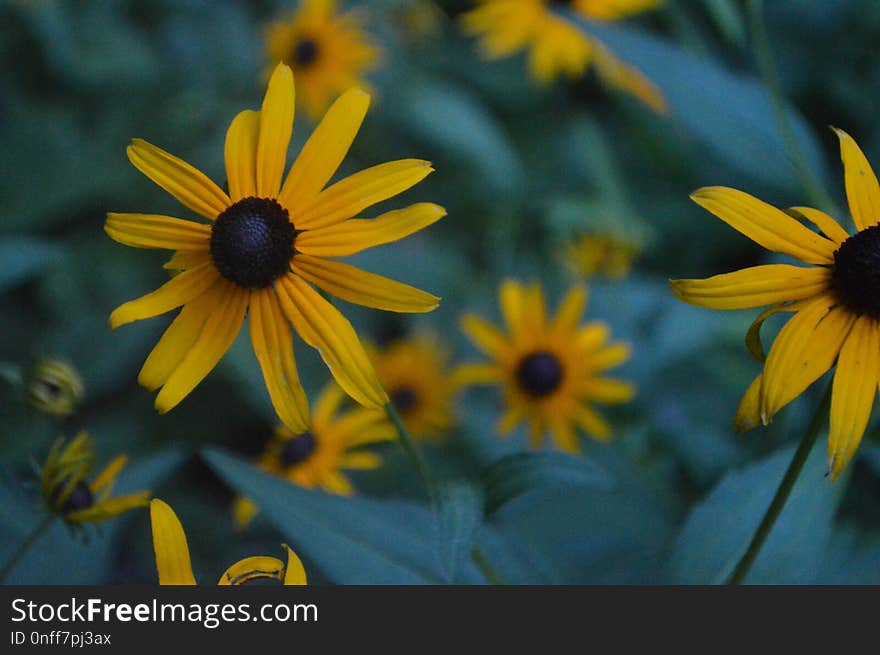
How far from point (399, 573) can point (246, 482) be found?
21 cm

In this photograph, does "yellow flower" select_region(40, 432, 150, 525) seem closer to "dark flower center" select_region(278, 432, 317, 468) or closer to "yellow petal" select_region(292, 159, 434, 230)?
"yellow petal" select_region(292, 159, 434, 230)

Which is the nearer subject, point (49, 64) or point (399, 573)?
point (399, 573)

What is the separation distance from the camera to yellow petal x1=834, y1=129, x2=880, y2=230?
947mm

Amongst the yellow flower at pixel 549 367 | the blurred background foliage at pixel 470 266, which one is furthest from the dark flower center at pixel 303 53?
the yellow flower at pixel 549 367

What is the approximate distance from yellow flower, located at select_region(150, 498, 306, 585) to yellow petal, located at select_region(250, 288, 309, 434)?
137 mm

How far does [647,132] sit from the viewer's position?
243 centimetres

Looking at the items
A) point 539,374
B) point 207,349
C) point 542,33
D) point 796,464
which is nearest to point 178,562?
point 207,349

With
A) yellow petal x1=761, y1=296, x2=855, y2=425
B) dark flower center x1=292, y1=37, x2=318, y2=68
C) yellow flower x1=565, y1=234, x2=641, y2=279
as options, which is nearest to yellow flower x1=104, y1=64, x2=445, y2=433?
yellow petal x1=761, y1=296, x2=855, y2=425

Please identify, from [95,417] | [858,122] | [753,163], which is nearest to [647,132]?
[858,122]

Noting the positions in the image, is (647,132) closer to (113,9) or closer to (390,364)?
(390,364)

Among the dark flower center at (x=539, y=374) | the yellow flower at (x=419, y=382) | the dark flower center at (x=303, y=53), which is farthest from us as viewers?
the dark flower center at (x=303, y=53)

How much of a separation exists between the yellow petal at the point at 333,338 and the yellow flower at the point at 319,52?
160 cm

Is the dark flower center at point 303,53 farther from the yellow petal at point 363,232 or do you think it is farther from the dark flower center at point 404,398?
the yellow petal at point 363,232

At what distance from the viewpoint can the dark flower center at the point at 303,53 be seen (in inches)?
98.7
